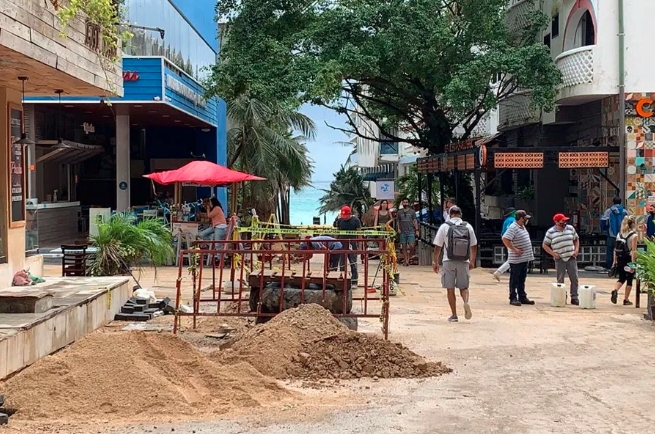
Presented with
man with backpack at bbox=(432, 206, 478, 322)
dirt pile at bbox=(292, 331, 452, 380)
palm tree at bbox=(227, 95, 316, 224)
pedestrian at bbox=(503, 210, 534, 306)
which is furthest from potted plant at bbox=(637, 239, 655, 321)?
palm tree at bbox=(227, 95, 316, 224)

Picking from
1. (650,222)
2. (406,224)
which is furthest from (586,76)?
(406,224)

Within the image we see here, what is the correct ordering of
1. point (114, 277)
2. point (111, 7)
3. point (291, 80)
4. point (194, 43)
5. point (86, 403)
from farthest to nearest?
point (194, 43)
point (291, 80)
point (114, 277)
point (111, 7)
point (86, 403)

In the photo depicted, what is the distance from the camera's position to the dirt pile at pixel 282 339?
863cm

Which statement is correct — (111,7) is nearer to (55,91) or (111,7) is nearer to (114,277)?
(55,91)

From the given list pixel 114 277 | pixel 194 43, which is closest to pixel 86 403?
pixel 114 277

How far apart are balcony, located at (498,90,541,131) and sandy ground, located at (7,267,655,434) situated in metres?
13.8

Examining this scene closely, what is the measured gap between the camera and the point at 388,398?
7.75 m

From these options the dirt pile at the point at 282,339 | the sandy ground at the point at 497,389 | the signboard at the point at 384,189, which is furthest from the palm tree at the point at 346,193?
the dirt pile at the point at 282,339

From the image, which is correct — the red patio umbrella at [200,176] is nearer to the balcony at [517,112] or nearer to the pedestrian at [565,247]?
the balcony at [517,112]

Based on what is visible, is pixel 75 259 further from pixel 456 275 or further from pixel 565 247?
pixel 565 247

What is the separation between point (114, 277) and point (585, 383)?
762 cm

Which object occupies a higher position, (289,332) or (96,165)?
(96,165)

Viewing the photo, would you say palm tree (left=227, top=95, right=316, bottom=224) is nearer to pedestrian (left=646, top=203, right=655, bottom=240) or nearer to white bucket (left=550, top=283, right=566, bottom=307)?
pedestrian (left=646, top=203, right=655, bottom=240)

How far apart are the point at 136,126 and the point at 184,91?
8.08m
